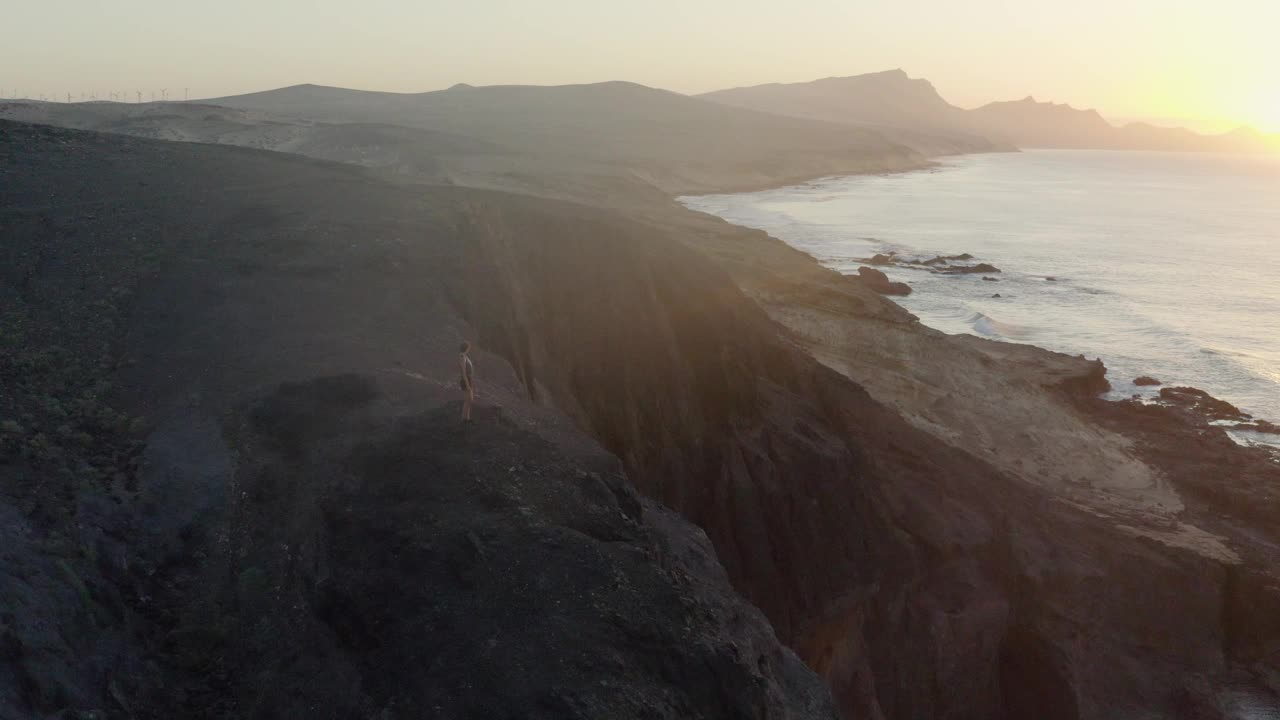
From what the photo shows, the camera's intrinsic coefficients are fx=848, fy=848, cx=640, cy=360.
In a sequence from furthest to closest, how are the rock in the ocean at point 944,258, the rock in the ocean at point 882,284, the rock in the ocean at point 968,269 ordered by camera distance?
the rock in the ocean at point 944,258 → the rock in the ocean at point 968,269 → the rock in the ocean at point 882,284

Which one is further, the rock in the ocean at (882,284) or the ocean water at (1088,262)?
the rock in the ocean at (882,284)

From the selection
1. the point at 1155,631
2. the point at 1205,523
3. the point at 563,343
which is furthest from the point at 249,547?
the point at 1205,523

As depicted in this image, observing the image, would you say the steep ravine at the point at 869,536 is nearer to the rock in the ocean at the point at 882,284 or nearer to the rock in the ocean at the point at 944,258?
the rock in the ocean at the point at 882,284

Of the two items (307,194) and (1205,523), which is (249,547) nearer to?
(307,194)

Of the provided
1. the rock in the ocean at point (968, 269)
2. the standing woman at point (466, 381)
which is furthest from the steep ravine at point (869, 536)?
the rock in the ocean at point (968, 269)

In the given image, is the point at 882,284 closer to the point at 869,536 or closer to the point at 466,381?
the point at 869,536

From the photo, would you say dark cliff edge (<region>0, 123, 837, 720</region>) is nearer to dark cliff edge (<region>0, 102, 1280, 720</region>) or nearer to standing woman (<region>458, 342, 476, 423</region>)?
dark cliff edge (<region>0, 102, 1280, 720</region>)

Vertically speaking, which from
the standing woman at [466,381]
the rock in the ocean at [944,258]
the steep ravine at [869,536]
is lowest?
the steep ravine at [869,536]

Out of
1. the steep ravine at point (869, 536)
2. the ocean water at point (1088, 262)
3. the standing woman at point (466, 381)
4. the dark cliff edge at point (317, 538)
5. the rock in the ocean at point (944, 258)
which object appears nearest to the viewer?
the dark cliff edge at point (317, 538)
